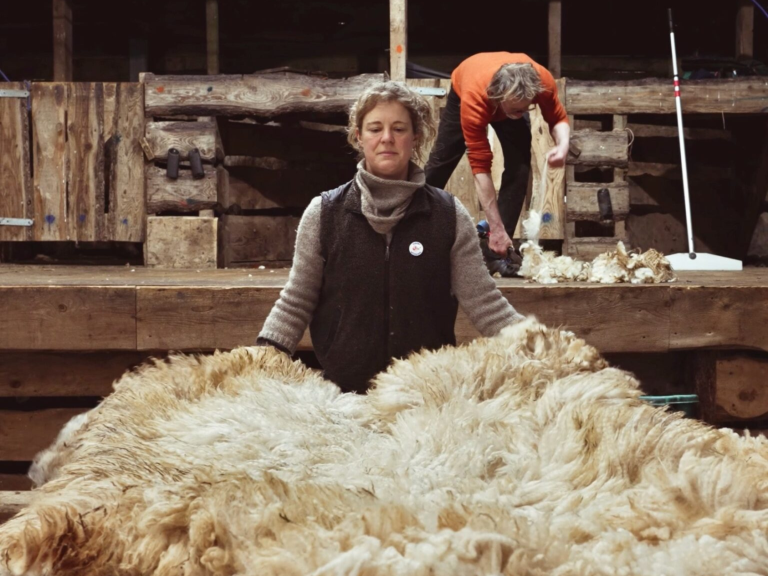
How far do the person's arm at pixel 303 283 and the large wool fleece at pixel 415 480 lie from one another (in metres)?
0.63

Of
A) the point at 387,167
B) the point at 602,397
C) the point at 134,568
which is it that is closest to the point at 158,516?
the point at 134,568

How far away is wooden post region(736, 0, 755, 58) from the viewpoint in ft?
20.8

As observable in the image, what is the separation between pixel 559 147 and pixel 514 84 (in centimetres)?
36

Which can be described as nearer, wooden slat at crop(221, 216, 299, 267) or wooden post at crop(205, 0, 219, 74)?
wooden post at crop(205, 0, 219, 74)

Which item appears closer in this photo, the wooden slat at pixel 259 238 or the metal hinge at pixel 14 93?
Answer: the metal hinge at pixel 14 93

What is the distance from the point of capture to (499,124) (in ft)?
14.0

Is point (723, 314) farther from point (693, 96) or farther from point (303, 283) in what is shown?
point (693, 96)

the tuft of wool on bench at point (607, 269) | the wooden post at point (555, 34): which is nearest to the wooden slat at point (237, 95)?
the wooden post at point (555, 34)

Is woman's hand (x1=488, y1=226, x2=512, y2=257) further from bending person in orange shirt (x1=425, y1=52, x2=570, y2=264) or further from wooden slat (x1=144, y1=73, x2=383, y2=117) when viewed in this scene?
wooden slat (x1=144, y1=73, x2=383, y2=117)

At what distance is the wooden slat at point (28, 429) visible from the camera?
139 inches

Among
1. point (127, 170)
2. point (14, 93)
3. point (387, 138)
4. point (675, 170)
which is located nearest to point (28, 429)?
point (387, 138)

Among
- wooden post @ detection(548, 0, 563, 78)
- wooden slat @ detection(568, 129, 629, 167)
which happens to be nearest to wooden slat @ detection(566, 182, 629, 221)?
wooden slat @ detection(568, 129, 629, 167)

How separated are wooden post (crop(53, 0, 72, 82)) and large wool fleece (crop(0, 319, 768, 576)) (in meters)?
5.62

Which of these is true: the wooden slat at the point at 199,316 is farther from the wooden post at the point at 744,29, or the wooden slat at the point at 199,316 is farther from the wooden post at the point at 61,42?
the wooden post at the point at 744,29
